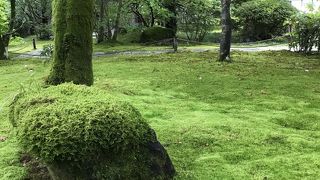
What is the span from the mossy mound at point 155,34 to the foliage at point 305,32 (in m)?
9.00

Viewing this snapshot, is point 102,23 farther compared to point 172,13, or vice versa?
A: point 172,13

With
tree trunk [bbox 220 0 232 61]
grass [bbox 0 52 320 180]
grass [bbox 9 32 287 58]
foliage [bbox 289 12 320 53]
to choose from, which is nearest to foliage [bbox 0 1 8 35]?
grass [bbox 0 52 320 180]

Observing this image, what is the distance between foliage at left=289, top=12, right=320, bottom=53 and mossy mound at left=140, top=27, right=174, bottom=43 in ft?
29.5

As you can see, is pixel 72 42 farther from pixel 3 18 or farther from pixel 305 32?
pixel 305 32

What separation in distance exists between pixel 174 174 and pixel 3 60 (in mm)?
16129

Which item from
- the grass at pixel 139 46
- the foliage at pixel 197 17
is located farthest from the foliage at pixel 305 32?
the foliage at pixel 197 17

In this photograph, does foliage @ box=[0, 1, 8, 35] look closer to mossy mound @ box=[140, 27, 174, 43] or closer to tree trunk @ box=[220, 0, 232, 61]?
tree trunk @ box=[220, 0, 232, 61]

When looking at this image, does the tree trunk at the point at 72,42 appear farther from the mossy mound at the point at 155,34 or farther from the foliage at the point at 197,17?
the foliage at the point at 197,17

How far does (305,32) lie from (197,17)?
9.09m

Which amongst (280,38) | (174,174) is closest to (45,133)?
(174,174)

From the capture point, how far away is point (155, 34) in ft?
83.8

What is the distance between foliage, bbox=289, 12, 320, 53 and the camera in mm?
17384

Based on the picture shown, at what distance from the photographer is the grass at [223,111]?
4.97 metres

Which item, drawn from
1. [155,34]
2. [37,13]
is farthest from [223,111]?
[37,13]
